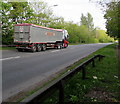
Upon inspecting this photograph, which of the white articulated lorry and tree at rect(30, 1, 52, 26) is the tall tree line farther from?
the white articulated lorry

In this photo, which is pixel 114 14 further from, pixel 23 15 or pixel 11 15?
pixel 11 15

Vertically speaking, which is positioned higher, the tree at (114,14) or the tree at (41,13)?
the tree at (41,13)

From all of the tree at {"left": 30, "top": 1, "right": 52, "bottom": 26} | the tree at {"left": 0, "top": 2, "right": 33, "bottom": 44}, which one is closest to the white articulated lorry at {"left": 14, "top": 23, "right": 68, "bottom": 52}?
the tree at {"left": 0, "top": 2, "right": 33, "bottom": 44}

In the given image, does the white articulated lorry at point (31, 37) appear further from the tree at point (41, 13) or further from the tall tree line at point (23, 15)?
the tree at point (41, 13)

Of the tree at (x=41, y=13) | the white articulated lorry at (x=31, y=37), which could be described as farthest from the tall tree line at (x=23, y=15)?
the white articulated lorry at (x=31, y=37)

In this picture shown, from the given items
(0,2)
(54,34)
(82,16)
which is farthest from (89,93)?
(82,16)

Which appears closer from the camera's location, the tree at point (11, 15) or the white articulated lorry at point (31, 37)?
the white articulated lorry at point (31, 37)

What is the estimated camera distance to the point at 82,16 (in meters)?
93.8

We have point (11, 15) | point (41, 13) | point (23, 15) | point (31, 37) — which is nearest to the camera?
point (31, 37)

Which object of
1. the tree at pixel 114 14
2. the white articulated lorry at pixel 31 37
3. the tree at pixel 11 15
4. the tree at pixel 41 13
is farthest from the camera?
the tree at pixel 41 13

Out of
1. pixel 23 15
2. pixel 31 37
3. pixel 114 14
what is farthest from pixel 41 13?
pixel 114 14

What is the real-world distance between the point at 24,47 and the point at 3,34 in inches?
285

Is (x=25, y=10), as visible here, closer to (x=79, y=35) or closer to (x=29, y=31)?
(x=29, y=31)

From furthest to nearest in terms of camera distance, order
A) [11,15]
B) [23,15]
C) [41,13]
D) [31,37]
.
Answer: [41,13], [23,15], [11,15], [31,37]
